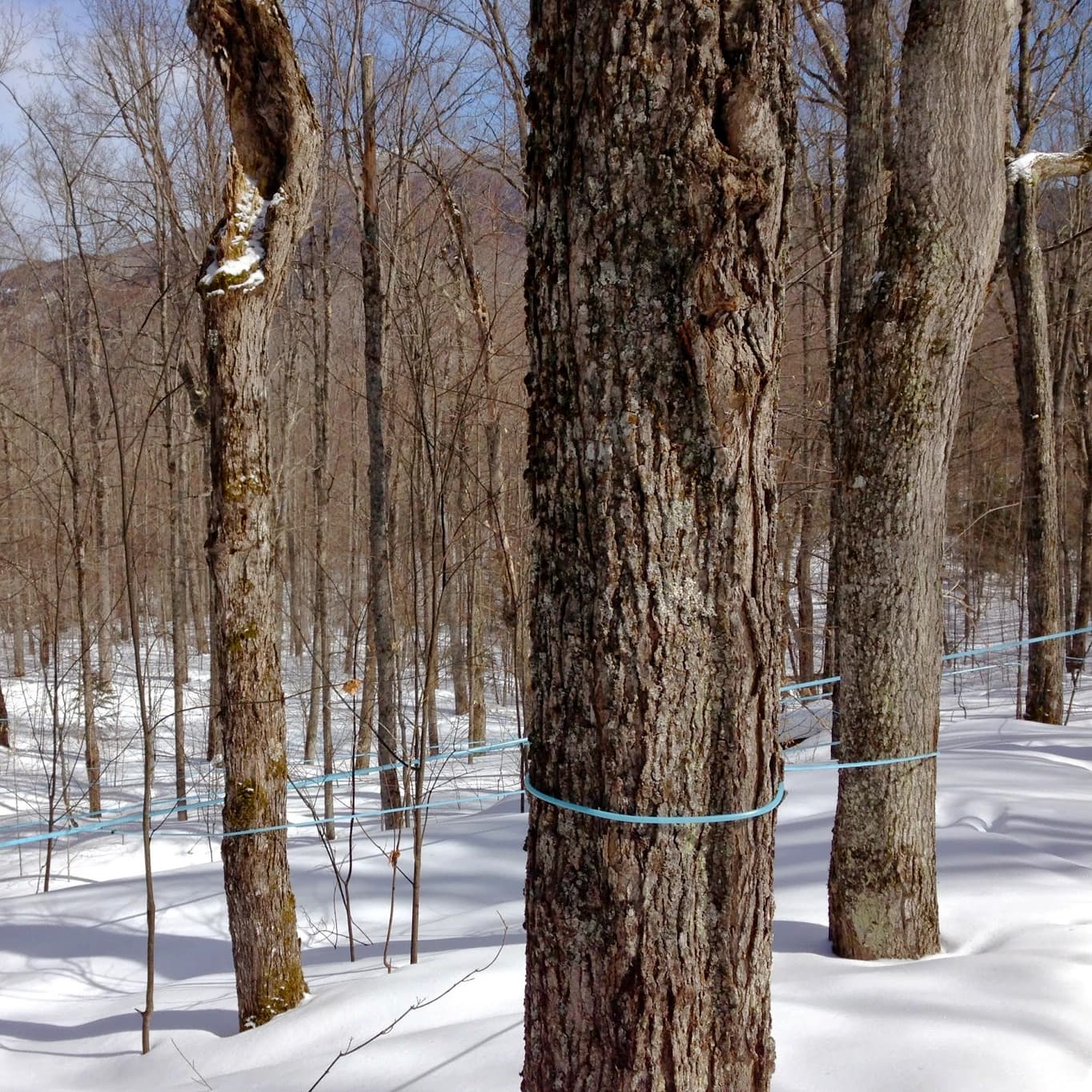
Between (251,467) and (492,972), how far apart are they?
222 centimetres

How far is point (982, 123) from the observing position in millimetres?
3037

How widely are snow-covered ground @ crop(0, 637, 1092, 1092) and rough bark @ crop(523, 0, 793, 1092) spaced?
1.09m

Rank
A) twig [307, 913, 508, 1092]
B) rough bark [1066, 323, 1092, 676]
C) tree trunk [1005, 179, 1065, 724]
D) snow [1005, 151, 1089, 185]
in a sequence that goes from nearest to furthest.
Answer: twig [307, 913, 508, 1092], snow [1005, 151, 1089, 185], tree trunk [1005, 179, 1065, 724], rough bark [1066, 323, 1092, 676]

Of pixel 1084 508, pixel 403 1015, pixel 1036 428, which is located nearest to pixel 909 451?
pixel 403 1015

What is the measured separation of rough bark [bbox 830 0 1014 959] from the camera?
3.03 meters

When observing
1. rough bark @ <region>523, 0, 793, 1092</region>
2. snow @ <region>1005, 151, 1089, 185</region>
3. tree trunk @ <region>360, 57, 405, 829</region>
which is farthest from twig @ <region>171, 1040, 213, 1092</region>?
snow @ <region>1005, 151, 1089, 185</region>

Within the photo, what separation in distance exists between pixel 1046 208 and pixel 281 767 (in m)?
Answer: 17.0

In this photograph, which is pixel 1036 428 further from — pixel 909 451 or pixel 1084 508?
pixel 1084 508

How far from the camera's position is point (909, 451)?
10.1ft

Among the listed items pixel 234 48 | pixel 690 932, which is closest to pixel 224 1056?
pixel 690 932

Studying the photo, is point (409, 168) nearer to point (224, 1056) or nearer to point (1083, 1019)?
point (224, 1056)

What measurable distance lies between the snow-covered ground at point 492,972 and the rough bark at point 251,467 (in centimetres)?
39

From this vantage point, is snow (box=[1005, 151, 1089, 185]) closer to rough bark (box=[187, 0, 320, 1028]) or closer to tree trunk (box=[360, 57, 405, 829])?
rough bark (box=[187, 0, 320, 1028])

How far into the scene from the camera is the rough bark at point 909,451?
3031 millimetres
